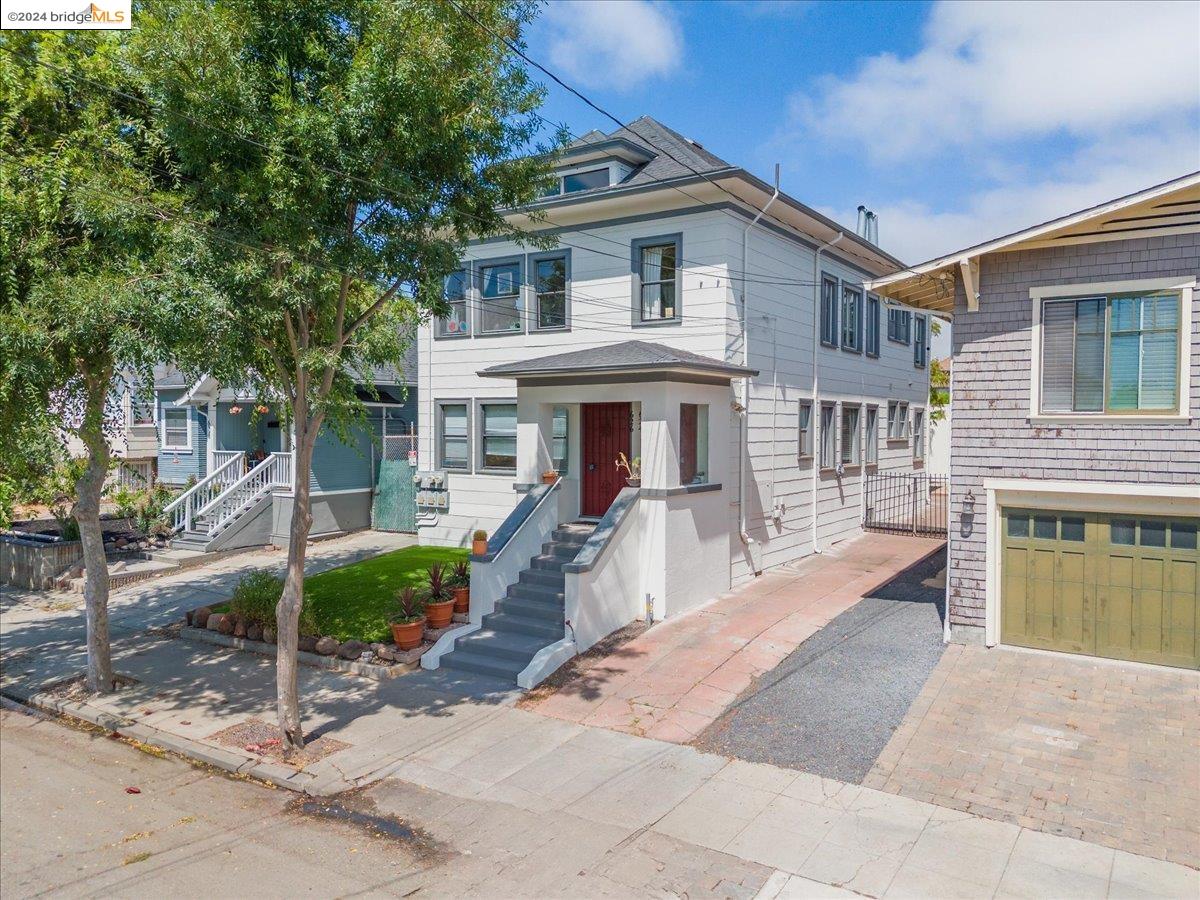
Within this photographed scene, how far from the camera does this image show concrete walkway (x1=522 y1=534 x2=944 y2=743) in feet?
30.9

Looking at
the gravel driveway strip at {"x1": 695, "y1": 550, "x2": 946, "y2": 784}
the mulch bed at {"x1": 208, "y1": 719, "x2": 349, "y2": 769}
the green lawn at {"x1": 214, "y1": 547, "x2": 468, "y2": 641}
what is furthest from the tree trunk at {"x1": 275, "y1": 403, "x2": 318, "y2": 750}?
the gravel driveway strip at {"x1": 695, "y1": 550, "x2": 946, "y2": 784}

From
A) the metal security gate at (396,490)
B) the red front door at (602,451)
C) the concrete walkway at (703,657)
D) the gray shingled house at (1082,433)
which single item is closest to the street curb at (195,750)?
the concrete walkway at (703,657)

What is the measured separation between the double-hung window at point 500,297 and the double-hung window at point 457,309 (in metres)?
0.41

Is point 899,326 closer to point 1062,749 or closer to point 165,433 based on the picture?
point 1062,749

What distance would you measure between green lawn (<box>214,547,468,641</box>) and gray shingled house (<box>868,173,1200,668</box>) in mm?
9004

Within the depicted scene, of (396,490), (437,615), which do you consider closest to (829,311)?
(437,615)

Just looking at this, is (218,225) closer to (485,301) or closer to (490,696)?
(490,696)

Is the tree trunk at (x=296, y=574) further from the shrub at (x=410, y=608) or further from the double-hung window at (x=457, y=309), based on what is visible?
the double-hung window at (x=457, y=309)

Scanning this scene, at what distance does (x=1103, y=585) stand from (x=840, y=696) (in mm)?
4092

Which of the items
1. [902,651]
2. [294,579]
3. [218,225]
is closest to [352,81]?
[218,225]

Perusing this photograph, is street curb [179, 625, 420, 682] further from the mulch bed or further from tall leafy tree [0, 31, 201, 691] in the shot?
tall leafy tree [0, 31, 201, 691]

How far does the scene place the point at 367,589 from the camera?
14.7 meters

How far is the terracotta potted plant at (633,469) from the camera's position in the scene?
1305 cm

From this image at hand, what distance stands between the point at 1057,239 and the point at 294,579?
35.3 ft
